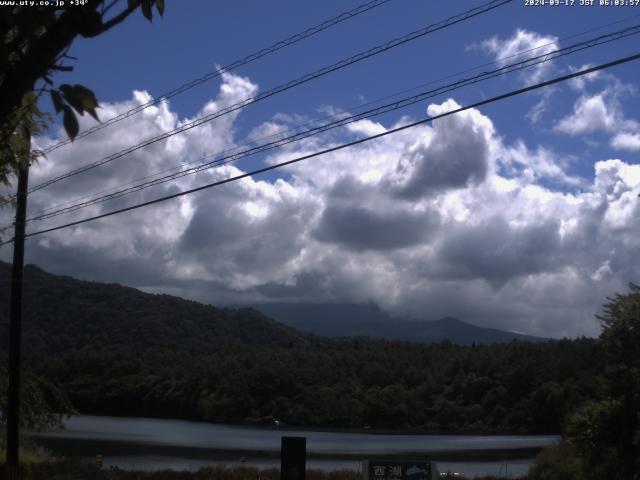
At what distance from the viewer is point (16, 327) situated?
71.9 ft

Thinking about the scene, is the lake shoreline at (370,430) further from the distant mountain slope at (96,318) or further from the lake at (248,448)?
the distant mountain slope at (96,318)

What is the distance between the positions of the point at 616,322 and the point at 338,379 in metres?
86.5

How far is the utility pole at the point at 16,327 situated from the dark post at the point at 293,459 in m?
11.0

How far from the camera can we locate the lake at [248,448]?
47.0 metres

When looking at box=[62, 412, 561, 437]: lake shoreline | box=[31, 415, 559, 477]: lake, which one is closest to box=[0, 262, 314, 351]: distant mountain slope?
box=[62, 412, 561, 437]: lake shoreline

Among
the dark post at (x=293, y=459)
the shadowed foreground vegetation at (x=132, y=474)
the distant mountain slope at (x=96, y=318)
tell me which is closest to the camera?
the dark post at (x=293, y=459)

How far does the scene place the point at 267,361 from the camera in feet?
357

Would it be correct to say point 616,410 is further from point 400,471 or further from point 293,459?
point 293,459

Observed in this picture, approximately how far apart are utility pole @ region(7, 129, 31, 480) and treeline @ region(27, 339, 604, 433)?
218 ft

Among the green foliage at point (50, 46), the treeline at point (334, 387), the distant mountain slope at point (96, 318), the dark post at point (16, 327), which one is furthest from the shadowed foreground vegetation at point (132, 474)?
the distant mountain slope at point (96, 318)

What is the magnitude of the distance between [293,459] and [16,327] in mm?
12052

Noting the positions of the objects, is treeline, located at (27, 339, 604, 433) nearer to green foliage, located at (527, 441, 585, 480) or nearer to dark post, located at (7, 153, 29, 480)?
green foliage, located at (527, 441, 585, 480)

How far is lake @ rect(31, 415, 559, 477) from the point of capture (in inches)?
1848

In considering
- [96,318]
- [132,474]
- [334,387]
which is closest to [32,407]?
[132,474]
